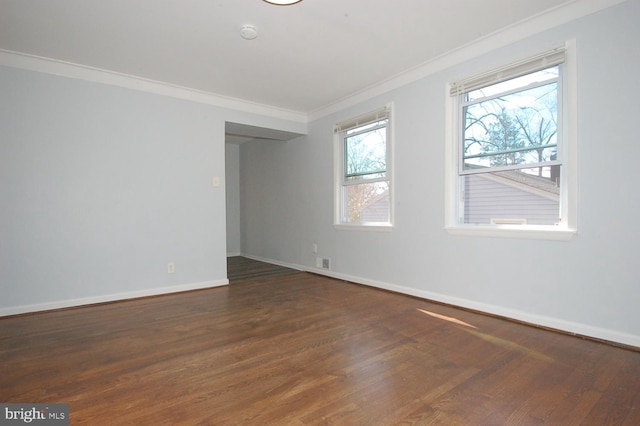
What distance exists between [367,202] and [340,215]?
0.56 meters

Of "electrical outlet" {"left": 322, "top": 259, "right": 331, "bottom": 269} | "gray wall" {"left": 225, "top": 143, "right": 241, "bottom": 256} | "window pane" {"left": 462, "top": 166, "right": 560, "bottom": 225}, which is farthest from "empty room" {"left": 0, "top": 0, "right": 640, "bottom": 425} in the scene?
"gray wall" {"left": 225, "top": 143, "right": 241, "bottom": 256}

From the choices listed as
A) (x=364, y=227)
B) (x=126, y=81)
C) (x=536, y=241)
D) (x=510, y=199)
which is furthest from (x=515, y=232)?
(x=126, y=81)

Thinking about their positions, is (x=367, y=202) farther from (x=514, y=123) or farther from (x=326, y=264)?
(x=514, y=123)

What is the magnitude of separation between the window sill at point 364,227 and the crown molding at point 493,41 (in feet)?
5.45

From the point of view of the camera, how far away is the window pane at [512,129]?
105 inches

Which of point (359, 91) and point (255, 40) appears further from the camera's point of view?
point (359, 91)

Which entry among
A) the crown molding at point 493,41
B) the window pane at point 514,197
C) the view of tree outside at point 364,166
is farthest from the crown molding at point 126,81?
the window pane at point 514,197

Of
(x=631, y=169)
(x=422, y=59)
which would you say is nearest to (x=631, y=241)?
(x=631, y=169)

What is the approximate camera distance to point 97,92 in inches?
140

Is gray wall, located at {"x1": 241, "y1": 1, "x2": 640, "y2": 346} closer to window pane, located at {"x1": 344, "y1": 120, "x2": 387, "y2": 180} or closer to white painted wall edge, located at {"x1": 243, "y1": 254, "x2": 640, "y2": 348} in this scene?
white painted wall edge, located at {"x1": 243, "y1": 254, "x2": 640, "y2": 348}

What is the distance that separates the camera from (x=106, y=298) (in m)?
3.58

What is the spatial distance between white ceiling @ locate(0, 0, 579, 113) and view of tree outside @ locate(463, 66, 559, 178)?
528 mm

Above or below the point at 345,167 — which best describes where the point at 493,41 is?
above

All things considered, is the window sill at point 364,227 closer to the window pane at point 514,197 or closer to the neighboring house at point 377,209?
the neighboring house at point 377,209
